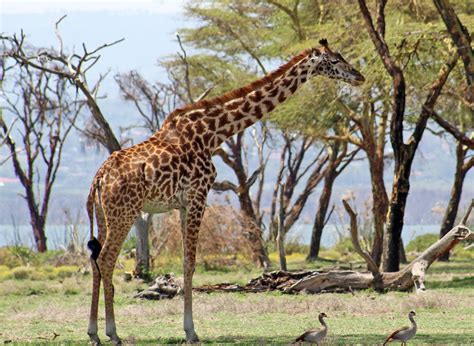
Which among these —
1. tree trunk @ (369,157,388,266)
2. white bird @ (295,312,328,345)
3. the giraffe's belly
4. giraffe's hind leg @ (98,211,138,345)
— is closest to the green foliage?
tree trunk @ (369,157,388,266)

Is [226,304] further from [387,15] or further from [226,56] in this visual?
[226,56]

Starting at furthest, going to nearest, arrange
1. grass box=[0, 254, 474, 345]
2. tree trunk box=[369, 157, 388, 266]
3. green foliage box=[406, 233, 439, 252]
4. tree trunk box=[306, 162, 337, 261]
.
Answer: green foliage box=[406, 233, 439, 252] → tree trunk box=[306, 162, 337, 261] → tree trunk box=[369, 157, 388, 266] → grass box=[0, 254, 474, 345]

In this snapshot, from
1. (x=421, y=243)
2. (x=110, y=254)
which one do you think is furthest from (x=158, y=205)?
(x=421, y=243)

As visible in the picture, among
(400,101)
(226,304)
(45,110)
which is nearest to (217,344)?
(226,304)

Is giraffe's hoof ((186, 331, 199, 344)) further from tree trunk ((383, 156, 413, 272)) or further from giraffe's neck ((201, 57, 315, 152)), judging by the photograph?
tree trunk ((383, 156, 413, 272))

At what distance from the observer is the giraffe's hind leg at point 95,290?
1297 cm

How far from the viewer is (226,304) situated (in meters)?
17.9

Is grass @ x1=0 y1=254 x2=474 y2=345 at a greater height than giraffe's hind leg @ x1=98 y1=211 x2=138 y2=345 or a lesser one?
lesser

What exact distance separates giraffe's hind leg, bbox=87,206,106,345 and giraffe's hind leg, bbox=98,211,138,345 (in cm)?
11

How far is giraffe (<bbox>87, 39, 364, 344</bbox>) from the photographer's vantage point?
1320cm

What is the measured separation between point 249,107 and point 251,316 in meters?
3.61

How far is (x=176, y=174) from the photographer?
539 inches

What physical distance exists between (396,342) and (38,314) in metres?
6.99

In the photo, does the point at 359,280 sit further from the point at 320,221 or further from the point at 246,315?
the point at 320,221
